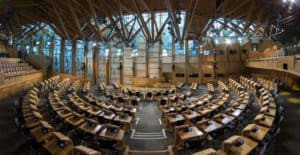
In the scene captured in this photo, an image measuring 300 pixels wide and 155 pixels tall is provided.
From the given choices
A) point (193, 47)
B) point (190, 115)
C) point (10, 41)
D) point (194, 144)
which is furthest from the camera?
point (193, 47)

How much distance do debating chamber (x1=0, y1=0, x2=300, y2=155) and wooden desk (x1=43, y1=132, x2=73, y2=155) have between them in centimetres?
3

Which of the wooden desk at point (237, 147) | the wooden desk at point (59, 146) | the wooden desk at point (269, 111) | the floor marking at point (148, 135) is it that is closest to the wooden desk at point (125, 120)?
the floor marking at point (148, 135)

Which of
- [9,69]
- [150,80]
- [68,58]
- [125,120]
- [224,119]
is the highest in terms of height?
[68,58]

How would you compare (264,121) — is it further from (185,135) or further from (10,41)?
(10,41)

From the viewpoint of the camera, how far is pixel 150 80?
28500mm

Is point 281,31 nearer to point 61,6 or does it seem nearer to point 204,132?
point 204,132

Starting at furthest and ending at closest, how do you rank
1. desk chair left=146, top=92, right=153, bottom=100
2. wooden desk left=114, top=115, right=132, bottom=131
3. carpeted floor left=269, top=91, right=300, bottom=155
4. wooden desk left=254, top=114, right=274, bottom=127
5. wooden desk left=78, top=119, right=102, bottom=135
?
desk chair left=146, top=92, right=153, bottom=100, wooden desk left=114, top=115, right=132, bottom=131, wooden desk left=78, top=119, right=102, bottom=135, wooden desk left=254, top=114, right=274, bottom=127, carpeted floor left=269, top=91, right=300, bottom=155

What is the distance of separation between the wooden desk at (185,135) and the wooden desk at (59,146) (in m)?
4.11

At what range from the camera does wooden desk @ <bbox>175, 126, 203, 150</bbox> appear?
8.20 metres

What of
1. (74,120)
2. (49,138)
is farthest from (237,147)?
(74,120)

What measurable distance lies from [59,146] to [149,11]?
18319mm

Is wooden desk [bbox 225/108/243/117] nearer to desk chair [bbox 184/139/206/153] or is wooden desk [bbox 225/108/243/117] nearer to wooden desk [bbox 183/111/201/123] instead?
wooden desk [bbox 183/111/201/123]

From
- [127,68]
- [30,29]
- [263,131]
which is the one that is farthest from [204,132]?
[30,29]

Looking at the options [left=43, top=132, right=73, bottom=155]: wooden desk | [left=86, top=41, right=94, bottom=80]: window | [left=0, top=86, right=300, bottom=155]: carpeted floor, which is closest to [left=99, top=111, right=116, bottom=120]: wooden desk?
[left=0, top=86, right=300, bottom=155]: carpeted floor
